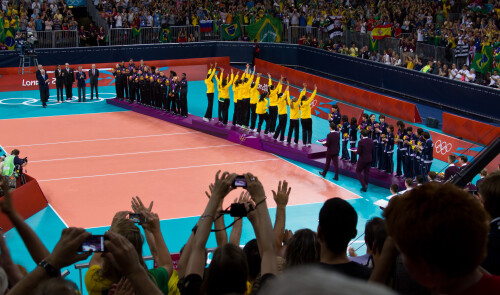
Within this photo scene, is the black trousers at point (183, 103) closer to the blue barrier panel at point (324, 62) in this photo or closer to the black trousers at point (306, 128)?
the black trousers at point (306, 128)

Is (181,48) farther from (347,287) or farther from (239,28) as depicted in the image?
(347,287)

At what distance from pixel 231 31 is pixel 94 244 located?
33161 mm

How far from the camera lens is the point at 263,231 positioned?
4.72 m

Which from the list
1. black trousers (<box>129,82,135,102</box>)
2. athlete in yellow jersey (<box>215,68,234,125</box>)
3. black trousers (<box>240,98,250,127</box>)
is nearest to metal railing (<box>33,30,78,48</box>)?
black trousers (<box>129,82,135,102</box>)

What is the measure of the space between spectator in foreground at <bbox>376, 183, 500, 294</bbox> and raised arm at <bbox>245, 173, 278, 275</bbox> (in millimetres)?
1795

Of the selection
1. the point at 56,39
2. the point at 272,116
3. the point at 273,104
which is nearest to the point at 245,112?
the point at 272,116

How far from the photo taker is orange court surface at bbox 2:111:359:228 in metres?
16.2

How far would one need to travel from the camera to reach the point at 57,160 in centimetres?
1970

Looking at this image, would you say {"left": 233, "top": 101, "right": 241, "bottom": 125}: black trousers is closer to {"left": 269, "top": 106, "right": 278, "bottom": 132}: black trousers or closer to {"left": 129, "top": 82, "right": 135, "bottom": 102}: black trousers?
{"left": 269, "top": 106, "right": 278, "bottom": 132}: black trousers

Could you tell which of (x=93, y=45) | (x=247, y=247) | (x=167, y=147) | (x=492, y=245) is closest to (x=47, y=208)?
(x=167, y=147)

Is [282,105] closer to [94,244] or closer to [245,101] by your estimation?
[245,101]

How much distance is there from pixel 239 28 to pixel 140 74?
10326mm

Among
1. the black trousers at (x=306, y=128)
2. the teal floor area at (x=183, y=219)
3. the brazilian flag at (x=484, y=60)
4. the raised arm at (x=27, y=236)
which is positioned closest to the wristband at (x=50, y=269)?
the raised arm at (x=27, y=236)

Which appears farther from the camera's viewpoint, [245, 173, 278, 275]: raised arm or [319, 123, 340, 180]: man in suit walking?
[319, 123, 340, 180]: man in suit walking
